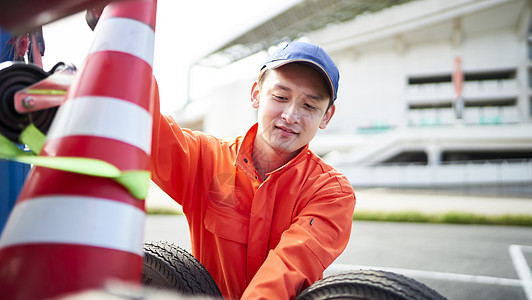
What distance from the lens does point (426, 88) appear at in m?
29.3

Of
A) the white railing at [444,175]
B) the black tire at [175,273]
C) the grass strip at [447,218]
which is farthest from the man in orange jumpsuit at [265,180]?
the white railing at [444,175]

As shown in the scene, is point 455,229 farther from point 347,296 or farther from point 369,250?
point 347,296

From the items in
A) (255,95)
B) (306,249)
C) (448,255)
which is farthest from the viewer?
(448,255)

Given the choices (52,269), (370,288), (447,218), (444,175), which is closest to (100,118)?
(52,269)

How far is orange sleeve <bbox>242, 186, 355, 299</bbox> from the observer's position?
0.88 m

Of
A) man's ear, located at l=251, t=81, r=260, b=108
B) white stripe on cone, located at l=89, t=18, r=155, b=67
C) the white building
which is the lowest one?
white stripe on cone, located at l=89, t=18, r=155, b=67

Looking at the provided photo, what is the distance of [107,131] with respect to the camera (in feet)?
1.82

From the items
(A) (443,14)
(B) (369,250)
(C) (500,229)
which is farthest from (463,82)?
(B) (369,250)

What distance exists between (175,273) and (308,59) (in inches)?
28.5

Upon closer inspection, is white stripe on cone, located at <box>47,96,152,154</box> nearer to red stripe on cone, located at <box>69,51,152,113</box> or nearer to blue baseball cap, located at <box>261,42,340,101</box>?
red stripe on cone, located at <box>69,51,152,113</box>

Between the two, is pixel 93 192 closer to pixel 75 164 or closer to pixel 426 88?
pixel 75 164

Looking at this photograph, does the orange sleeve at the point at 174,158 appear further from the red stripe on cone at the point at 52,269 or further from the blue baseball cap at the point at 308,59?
the red stripe on cone at the point at 52,269

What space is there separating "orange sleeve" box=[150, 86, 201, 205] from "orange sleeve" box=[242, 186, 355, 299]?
14.7 inches

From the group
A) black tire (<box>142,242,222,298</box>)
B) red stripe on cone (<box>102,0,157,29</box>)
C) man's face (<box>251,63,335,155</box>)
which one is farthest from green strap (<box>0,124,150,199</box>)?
man's face (<box>251,63,335,155</box>)
